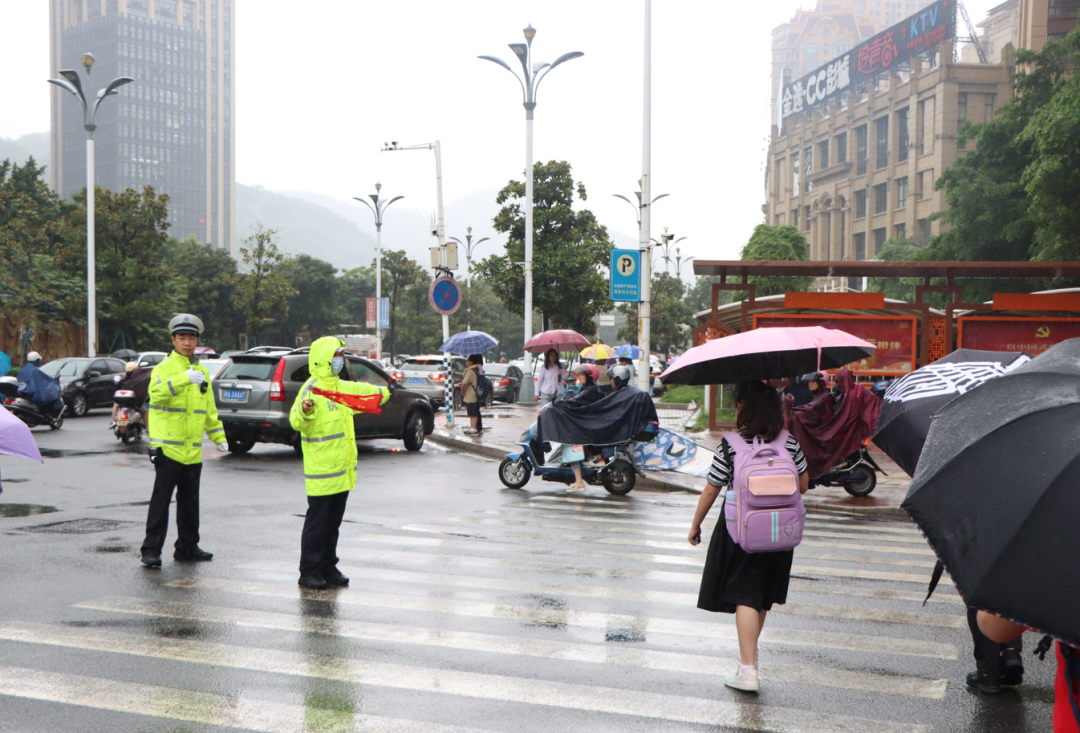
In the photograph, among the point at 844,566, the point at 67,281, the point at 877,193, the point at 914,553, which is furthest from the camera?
the point at 877,193

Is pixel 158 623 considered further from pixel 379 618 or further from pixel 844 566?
pixel 844 566

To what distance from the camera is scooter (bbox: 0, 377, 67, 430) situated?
17.4 m

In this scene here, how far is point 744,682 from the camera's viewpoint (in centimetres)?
466

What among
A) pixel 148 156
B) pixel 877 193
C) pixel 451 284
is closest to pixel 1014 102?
pixel 451 284

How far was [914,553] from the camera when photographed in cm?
852

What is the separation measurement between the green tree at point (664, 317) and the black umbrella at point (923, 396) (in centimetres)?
4358

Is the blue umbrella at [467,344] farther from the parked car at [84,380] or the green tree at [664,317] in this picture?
the green tree at [664,317]

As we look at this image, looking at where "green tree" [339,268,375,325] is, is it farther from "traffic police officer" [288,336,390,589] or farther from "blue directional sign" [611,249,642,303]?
"traffic police officer" [288,336,390,589]

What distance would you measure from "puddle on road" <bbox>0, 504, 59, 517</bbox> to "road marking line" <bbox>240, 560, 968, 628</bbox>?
3.46 metres

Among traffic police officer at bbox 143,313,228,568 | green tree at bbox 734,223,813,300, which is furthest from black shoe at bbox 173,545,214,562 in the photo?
green tree at bbox 734,223,813,300

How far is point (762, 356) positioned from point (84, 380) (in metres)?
21.2

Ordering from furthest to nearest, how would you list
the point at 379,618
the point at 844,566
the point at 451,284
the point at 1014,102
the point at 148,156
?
the point at 148,156, the point at 1014,102, the point at 451,284, the point at 844,566, the point at 379,618

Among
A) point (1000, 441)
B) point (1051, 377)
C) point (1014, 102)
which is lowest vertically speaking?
point (1000, 441)

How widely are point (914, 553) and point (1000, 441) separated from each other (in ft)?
20.4
